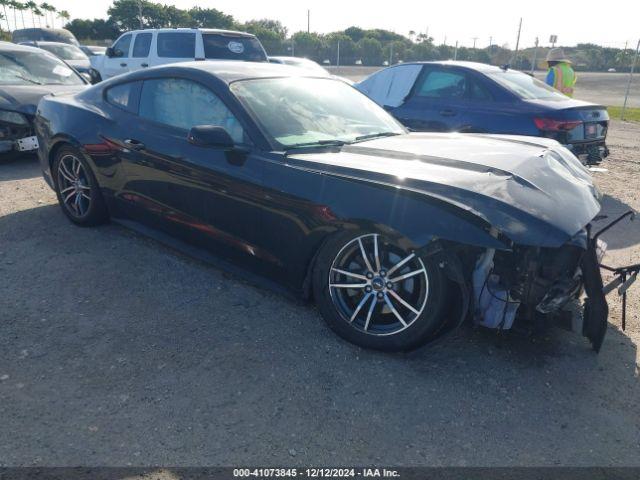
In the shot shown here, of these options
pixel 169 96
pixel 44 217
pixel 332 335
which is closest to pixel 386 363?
pixel 332 335

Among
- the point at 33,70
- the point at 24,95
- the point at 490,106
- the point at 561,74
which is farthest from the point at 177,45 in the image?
the point at 561,74

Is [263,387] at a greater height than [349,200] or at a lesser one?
lesser

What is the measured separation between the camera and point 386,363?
283 cm

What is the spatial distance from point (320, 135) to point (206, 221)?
98 centimetres

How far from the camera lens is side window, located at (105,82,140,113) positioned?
13.5ft

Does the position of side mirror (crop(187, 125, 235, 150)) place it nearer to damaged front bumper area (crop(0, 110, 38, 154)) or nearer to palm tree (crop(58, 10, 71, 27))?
damaged front bumper area (crop(0, 110, 38, 154))

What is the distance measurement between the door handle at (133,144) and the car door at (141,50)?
8557 millimetres

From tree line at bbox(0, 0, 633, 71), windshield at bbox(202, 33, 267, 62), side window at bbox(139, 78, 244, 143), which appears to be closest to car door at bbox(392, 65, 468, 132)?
side window at bbox(139, 78, 244, 143)

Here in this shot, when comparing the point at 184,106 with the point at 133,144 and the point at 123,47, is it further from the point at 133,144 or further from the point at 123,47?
the point at 123,47

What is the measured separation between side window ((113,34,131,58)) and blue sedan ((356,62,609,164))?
7555 millimetres

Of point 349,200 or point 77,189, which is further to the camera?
point 77,189

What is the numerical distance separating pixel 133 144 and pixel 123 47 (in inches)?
381

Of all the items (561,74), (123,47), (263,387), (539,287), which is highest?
(123,47)

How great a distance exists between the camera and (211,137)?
3.13 m
